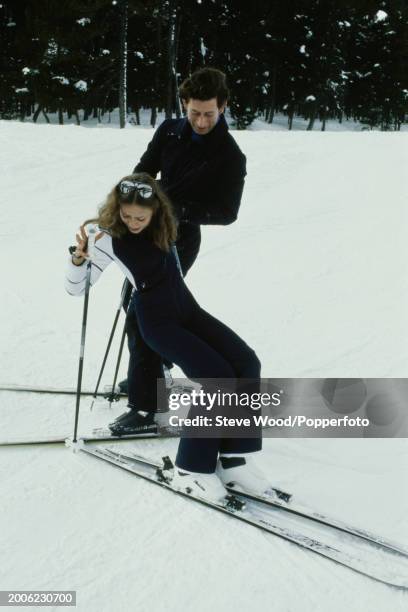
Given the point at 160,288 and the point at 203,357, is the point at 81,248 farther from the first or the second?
the point at 203,357

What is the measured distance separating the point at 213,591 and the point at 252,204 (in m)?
6.74

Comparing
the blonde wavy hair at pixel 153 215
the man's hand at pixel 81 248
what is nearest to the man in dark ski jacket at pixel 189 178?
the blonde wavy hair at pixel 153 215

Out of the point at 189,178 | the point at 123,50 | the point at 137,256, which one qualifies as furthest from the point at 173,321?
the point at 123,50

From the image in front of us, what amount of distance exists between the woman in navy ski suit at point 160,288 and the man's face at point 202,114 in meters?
0.42

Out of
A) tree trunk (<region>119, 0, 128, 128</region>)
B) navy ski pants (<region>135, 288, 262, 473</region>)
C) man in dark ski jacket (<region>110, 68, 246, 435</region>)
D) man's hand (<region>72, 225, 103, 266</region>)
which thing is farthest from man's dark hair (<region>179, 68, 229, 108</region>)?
tree trunk (<region>119, 0, 128, 128</region>)

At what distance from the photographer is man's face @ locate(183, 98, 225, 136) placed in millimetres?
2797

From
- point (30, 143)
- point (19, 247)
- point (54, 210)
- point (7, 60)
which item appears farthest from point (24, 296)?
point (7, 60)

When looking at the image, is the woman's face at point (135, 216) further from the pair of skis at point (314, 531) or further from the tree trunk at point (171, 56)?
the tree trunk at point (171, 56)

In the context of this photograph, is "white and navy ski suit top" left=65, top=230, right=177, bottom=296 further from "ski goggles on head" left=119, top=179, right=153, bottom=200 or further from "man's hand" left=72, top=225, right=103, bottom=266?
"ski goggles on head" left=119, top=179, right=153, bottom=200

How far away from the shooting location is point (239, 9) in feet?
92.8

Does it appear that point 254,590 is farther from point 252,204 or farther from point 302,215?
point 252,204

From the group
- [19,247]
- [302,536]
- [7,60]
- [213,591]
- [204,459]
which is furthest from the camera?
[7,60]

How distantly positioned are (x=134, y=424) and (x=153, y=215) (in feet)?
4.03

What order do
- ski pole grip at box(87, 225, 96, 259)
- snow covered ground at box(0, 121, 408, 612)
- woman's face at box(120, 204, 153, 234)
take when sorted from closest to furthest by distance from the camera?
snow covered ground at box(0, 121, 408, 612) → woman's face at box(120, 204, 153, 234) → ski pole grip at box(87, 225, 96, 259)
